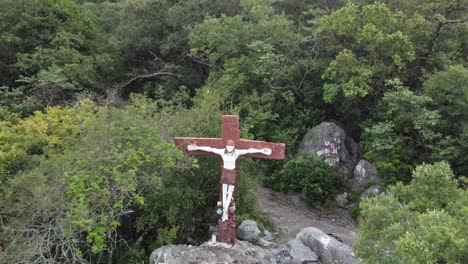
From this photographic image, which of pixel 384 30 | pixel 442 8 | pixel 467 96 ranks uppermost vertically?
pixel 442 8

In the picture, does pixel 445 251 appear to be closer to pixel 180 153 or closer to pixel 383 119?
pixel 180 153

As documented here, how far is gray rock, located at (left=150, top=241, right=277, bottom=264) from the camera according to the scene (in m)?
8.95

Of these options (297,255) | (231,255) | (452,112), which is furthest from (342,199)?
(231,255)

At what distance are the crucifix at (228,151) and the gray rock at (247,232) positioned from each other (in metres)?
0.98

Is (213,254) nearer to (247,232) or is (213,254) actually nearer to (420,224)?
(247,232)

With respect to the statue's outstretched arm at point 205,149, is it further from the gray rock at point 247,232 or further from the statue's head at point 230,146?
the gray rock at point 247,232

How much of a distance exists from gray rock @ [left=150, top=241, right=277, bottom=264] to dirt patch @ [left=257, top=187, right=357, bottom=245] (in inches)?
107

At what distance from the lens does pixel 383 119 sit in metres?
15.4

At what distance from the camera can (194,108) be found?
12.7 m

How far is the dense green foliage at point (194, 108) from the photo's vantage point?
8.82 meters

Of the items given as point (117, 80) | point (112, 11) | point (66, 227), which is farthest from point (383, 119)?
point (112, 11)

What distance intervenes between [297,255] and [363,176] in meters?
7.12

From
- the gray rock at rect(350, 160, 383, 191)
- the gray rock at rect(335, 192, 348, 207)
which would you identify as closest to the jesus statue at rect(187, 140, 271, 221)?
the gray rock at rect(335, 192, 348, 207)

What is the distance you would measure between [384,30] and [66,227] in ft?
42.4
